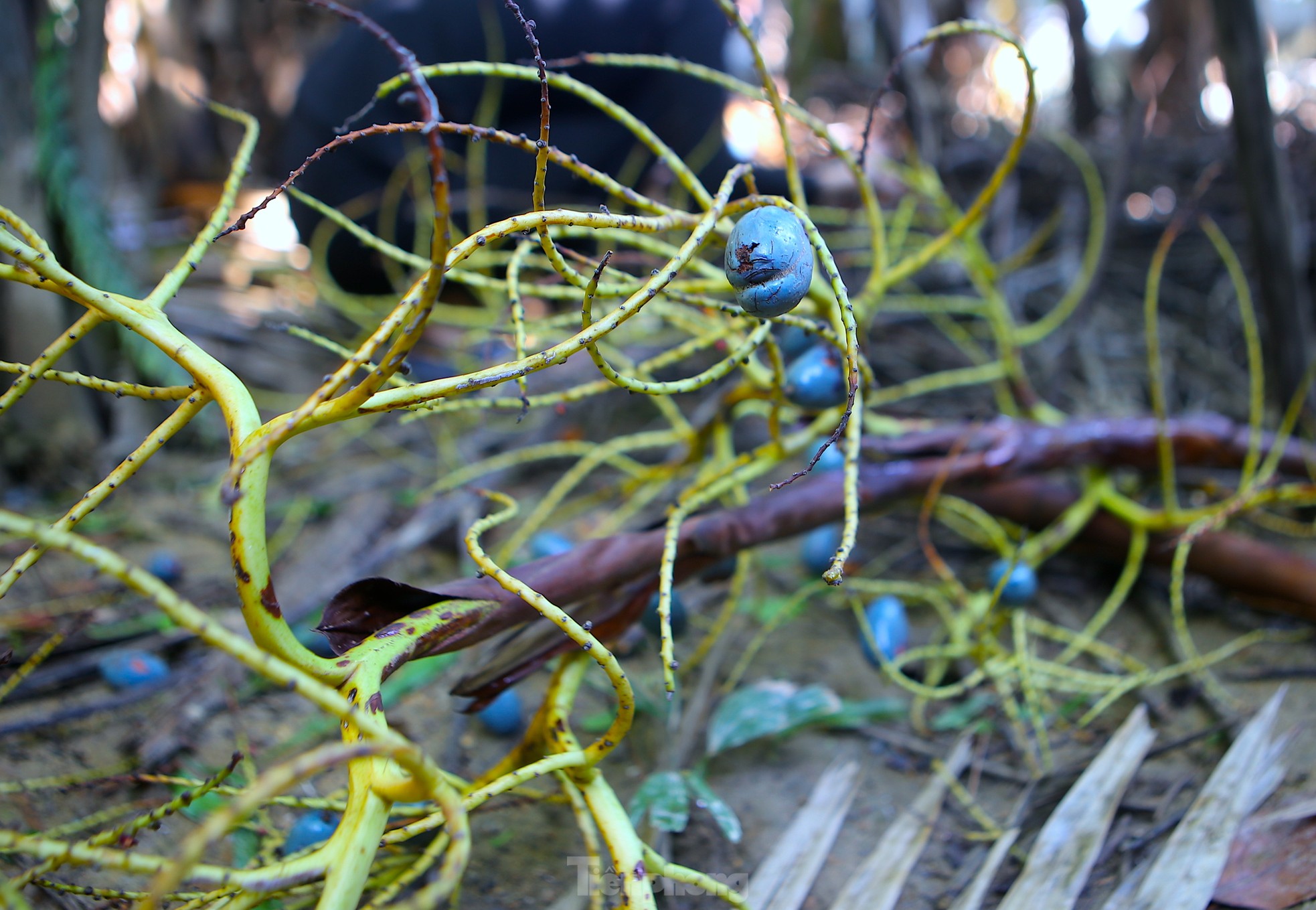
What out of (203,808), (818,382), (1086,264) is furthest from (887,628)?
(1086,264)

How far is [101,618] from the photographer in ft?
4.13

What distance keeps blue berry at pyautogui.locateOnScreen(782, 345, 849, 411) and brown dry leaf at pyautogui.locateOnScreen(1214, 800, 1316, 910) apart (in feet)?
1.97

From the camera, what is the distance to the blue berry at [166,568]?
1.38 m

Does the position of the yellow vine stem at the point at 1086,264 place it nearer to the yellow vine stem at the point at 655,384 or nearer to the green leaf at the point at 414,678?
the yellow vine stem at the point at 655,384

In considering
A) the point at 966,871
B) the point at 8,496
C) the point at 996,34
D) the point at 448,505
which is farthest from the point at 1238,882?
the point at 8,496

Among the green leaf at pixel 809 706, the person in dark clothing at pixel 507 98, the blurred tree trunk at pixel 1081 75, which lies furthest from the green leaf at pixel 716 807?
the blurred tree trunk at pixel 1081 75

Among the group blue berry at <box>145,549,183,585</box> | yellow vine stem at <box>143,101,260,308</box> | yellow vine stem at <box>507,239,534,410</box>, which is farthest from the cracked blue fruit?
blue berry at <box>145,549,183,585</box>

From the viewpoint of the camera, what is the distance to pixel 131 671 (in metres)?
1.13

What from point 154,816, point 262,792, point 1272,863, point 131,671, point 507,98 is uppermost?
point 507,98

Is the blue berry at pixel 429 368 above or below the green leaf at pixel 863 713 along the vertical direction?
above

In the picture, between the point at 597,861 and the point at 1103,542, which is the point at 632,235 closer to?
the point at 597,861

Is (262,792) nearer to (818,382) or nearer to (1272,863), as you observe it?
(818,382)

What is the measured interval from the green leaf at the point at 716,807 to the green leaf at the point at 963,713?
0.32 metres

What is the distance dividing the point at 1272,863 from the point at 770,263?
743 mm
